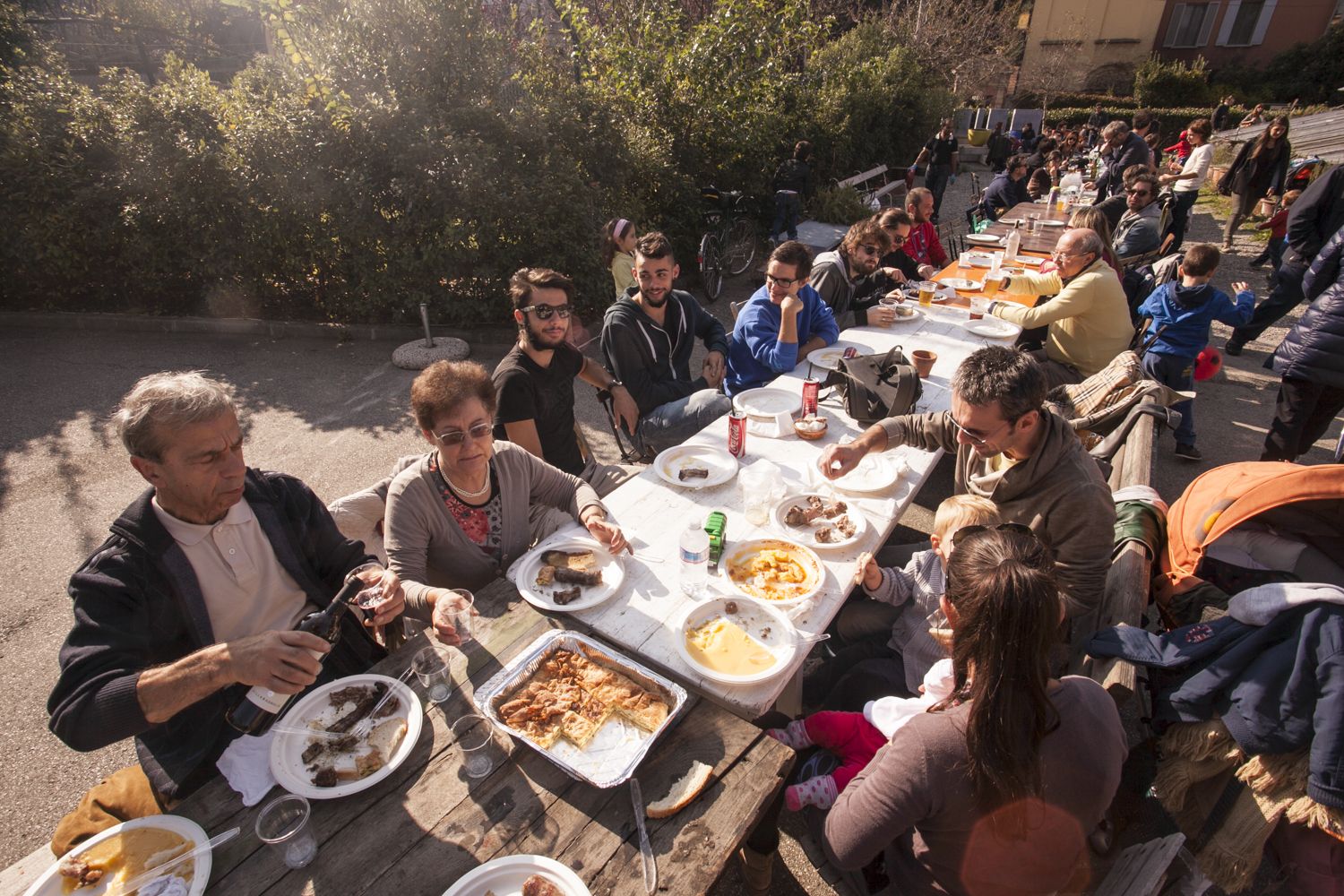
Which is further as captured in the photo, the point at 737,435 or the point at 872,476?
the point at 737,435

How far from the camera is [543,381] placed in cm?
399

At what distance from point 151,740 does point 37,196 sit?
10135 millimetres

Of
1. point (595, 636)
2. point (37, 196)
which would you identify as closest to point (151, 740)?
point (595, 636)

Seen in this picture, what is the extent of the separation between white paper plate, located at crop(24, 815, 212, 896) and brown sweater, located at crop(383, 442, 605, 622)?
919 mm

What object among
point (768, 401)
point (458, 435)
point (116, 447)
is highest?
point (458, 435)

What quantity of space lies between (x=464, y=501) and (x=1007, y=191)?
1283 cm

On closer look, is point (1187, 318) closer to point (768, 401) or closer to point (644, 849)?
point (768, 401)

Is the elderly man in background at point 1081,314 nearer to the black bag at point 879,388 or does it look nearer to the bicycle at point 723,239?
the black bag at point 879,388

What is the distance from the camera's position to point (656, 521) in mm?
3020

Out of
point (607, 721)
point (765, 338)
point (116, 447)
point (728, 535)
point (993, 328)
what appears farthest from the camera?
point (116, 447)

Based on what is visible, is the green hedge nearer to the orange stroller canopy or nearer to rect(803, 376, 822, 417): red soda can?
rect(803, 376, 822, 417): red soda can

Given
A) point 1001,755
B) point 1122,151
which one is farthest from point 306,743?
point 1122,151

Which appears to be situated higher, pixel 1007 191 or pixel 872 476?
pixel 872 476

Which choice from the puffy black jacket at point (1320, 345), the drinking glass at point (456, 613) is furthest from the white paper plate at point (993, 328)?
the drinking glass at point (456, 613)
